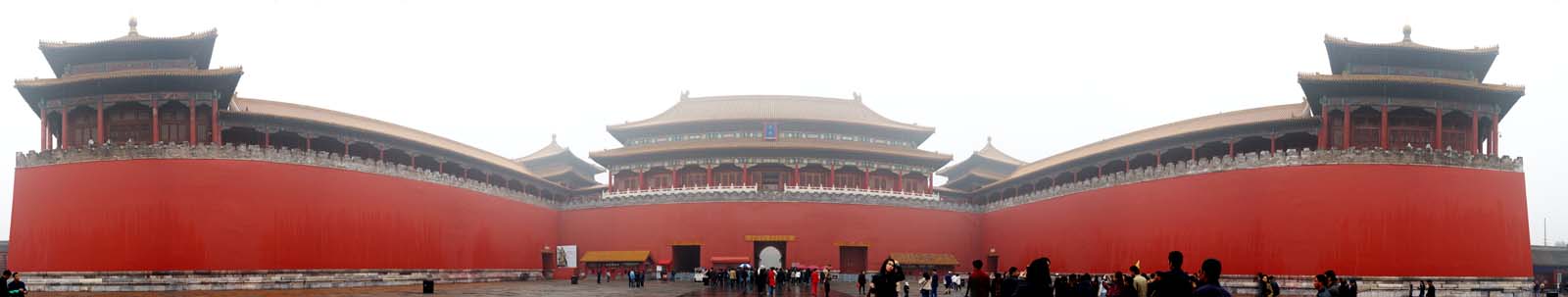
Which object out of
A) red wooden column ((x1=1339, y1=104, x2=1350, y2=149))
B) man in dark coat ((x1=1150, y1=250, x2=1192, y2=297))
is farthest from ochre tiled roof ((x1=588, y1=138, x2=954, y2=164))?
man in dark coat ((x1=1150, y1=250, x2=1192, y2=297))

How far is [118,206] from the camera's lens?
35.8m

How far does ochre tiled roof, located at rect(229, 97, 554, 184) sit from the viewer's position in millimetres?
40625

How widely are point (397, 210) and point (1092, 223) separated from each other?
21787 mm

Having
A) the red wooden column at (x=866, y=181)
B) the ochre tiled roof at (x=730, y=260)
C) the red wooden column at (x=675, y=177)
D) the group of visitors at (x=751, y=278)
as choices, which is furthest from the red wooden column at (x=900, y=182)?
the red wooden column at (x=675, y=177)

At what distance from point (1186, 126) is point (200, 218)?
1128 inches

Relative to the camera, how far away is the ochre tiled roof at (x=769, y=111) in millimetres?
56750

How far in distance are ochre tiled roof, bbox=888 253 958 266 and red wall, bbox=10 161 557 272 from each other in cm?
1801

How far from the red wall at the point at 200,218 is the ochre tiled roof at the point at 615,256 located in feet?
33.0

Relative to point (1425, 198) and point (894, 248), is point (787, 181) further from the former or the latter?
point (1425, 198)

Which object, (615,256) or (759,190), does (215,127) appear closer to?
(615,256)

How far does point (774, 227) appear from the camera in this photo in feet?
168

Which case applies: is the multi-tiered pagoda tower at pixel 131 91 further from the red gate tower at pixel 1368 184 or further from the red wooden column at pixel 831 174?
the red gate tower at pixel 1368 184

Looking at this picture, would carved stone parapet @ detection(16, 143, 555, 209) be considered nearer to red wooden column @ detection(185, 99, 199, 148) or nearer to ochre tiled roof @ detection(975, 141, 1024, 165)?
red wooden column @ detection(185, 99, 199, 148)

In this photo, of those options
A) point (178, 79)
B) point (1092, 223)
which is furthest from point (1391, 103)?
point (178, 79)
